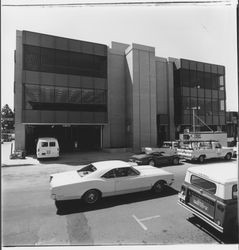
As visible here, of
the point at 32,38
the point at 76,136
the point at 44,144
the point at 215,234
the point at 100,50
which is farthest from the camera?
the point at 76,136

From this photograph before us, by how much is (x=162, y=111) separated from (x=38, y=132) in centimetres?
1641

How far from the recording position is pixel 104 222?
190 inches

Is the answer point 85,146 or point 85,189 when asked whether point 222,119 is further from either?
point 85,189

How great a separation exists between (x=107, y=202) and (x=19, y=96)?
1553 cm

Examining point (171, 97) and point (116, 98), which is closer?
point (116, 98)

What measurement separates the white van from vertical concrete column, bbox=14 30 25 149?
3988 mm

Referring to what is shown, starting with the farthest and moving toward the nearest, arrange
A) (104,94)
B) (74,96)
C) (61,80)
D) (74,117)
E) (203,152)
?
(104,94)
(74,96)
(74,117)
(61,80)
(203,152)

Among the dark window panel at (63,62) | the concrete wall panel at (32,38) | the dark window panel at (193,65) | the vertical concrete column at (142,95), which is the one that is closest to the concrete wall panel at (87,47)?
the dark window panel at (63,62)

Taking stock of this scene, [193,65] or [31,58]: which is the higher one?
[193,65]

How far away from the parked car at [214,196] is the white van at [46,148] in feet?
40.9

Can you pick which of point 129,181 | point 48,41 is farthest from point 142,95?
point 129,181

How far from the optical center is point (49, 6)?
285 centimetres

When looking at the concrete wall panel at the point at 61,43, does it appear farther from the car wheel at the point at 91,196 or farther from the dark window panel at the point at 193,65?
the dark window panel at the point at 193,65

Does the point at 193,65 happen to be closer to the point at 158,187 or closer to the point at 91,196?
the point at 158,187
